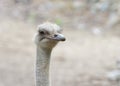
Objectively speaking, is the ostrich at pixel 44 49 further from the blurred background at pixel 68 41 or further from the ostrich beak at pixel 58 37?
the blurred background at pixel 68 41

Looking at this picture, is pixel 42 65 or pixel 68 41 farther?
pixel 68 41

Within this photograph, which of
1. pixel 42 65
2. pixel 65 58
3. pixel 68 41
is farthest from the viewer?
pixel 68 41

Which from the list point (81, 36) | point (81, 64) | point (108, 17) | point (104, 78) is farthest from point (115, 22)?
point (104, 78)

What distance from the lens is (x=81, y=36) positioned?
30.8 ft

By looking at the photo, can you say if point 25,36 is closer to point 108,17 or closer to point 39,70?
point 108,17

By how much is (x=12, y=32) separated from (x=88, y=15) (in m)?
1.91

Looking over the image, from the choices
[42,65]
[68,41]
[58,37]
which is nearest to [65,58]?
[68,41]

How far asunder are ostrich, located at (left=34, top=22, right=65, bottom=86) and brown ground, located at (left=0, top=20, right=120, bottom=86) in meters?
3.38

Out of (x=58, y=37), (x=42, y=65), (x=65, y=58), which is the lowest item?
(x=42, y=65)

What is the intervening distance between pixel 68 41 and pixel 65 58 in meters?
1.03

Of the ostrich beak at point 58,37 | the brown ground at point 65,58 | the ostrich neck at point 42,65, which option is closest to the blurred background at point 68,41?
the brown ground at point 65,58

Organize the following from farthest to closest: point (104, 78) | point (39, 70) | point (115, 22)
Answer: point (115, 22), point (104, 78), point (39, 70)

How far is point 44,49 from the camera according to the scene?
3498 mm

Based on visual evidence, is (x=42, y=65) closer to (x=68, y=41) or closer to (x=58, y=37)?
(x=58, y=37)
